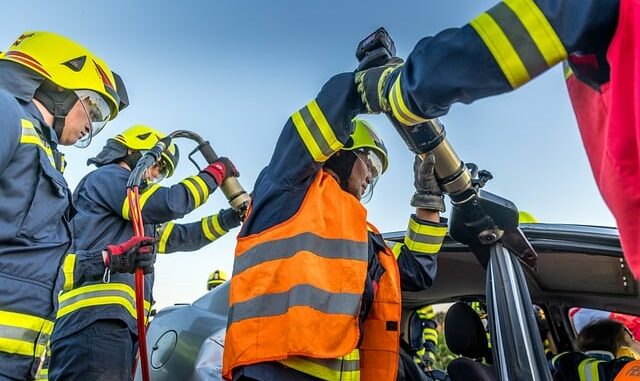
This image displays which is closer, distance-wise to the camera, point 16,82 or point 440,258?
point 16,82

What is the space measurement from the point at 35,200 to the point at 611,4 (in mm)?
1910

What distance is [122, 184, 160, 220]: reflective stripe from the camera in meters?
3.46

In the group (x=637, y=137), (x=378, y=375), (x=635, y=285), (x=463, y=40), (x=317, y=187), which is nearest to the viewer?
(x=637, y=137)

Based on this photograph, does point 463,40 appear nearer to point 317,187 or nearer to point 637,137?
point 637,137

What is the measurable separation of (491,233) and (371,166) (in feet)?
2.28

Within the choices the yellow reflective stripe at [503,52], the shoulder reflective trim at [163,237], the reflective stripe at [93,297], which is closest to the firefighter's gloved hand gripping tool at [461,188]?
the yellow reflective stripe at [503,52]

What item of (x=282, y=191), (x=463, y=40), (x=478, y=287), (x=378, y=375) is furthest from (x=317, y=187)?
(x=478, y=287)

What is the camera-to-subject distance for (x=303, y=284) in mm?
1982

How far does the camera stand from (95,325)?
3.18 m

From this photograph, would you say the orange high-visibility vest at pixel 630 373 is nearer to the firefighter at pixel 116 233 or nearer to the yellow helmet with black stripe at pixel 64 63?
the firefighter at pixel 116 233

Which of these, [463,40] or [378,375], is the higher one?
[463,40]

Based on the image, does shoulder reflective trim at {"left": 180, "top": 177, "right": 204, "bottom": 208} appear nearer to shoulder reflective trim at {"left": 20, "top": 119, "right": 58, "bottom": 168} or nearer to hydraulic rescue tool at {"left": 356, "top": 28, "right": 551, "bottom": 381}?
shoulder reflective trim at {"left": 20, "top": 119, "right": 58, "bottom": 168}

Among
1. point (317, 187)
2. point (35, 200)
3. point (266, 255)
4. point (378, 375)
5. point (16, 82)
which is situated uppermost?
point (16, 82)

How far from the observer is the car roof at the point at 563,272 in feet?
Answer: 7.55
